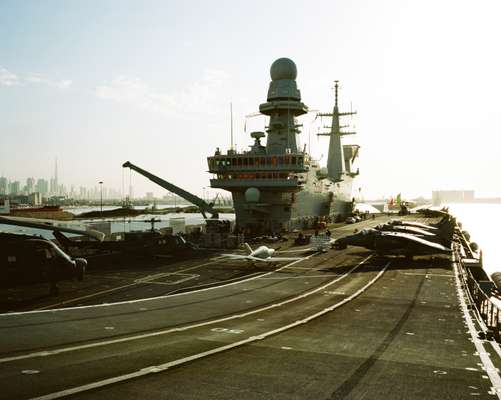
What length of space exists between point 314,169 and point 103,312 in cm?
5218

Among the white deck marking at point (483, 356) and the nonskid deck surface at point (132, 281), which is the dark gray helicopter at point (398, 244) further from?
the white deck marking at point (483, 356)

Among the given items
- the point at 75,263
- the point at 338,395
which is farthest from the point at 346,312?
the point at 75,263

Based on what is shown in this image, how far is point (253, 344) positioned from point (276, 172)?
4160cm

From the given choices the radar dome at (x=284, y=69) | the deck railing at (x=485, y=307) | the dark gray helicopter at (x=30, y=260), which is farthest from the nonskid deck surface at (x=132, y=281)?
the radar dome at (x=284, y=69)

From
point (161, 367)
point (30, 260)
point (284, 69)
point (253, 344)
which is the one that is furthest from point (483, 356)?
point (284, 69)

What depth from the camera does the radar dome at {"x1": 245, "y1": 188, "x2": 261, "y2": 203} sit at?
5178cm

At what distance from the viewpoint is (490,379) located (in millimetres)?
9781

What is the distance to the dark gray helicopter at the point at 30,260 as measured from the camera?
61.7ft

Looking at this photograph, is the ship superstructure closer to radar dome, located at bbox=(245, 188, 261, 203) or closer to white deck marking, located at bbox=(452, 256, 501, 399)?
radar dome, located at bbox=(245, 188, 261, 203)

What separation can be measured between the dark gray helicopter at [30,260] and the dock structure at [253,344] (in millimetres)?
1521

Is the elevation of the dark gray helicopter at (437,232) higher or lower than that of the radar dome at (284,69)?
lower

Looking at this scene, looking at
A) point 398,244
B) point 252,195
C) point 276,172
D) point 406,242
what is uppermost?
point 276,172

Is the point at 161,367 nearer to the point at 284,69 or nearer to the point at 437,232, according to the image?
the point at 437,232

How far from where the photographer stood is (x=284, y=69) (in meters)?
59.5
